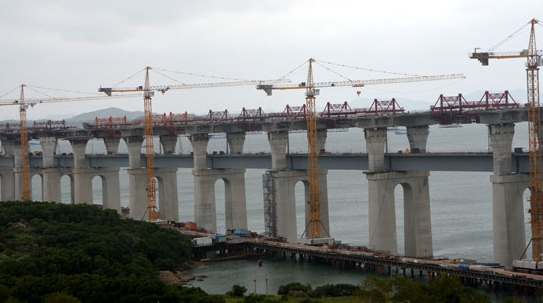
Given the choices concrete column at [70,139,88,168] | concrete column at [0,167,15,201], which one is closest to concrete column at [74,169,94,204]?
concrete column at [70,139,88,168]

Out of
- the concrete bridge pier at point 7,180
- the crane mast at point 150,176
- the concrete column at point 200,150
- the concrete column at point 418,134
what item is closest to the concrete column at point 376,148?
the concrete column at point 418,134

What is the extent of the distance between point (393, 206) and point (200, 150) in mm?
31136

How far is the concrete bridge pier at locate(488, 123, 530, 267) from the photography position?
6631cm

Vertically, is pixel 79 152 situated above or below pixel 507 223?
above

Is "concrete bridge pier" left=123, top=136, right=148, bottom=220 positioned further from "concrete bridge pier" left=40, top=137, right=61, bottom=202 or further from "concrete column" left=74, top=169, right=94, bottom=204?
"concrete bridge pier" left=40, top=137, right=61, bottom=202

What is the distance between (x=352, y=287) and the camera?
210 feet

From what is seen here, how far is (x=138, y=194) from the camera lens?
365ft

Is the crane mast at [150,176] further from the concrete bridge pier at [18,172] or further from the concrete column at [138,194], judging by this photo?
the concrete bridge pier at [18,172]

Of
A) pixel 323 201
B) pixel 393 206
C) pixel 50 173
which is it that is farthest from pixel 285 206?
pixel 50 173

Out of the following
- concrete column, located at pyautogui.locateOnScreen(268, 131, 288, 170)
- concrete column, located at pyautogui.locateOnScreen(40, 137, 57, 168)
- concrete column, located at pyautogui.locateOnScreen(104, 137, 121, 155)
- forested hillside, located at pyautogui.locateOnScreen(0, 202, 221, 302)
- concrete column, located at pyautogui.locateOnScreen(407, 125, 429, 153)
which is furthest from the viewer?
concrete column, located at pyautogui.locateOnScreen(40, 137, 57, 168)

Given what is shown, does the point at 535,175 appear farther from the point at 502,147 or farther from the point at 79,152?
the point at 79,152

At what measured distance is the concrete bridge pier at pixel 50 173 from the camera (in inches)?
4936

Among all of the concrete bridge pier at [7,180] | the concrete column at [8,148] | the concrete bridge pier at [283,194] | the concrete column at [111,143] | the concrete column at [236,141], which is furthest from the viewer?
the concrete column at [8,148]

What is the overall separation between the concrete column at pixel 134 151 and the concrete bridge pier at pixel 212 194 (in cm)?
1438
